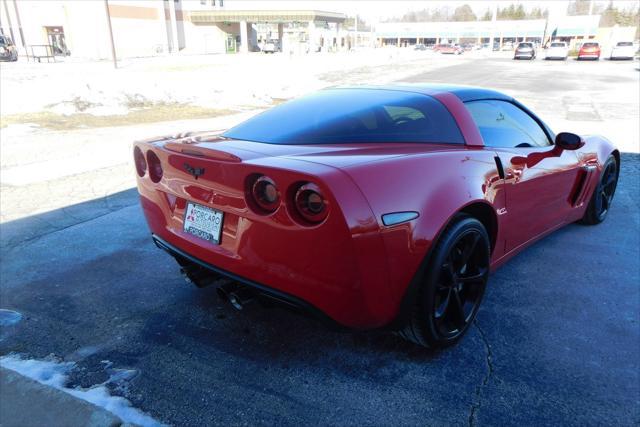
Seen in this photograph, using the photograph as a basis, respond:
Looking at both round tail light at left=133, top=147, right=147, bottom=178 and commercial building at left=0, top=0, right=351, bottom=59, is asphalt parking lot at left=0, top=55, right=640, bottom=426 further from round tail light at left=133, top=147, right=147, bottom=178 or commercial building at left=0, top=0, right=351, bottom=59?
commercial building at left=0, top=0, right=351, bottom=59

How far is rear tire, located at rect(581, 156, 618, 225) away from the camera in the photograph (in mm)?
4535

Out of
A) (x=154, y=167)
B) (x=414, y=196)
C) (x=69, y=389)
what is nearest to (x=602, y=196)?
(x=414, y=196)

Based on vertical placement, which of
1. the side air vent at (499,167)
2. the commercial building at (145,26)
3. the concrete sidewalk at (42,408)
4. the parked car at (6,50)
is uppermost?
the commercial building at (145,26)

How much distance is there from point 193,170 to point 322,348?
125 cm

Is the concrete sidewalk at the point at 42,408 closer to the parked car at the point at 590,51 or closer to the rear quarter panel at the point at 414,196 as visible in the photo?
the rear quarter panel at the point at 414,196

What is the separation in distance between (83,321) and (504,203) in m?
2.76

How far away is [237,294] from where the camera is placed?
250 centimetres

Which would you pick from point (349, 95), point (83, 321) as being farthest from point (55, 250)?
point (349, 95)

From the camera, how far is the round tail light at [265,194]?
7.27 ft

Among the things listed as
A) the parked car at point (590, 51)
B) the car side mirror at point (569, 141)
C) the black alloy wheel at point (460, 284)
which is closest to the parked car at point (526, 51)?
the parked car at point (590, 51)

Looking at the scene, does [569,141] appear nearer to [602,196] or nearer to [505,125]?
[505,125]

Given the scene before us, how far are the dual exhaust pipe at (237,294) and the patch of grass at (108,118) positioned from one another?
32.3 ft

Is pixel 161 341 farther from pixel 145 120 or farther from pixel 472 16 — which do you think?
pixel 472 16

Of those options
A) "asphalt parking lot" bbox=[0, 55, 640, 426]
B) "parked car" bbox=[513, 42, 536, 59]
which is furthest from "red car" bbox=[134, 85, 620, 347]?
"parked car" bbox=[513, 42, 536, 59]
